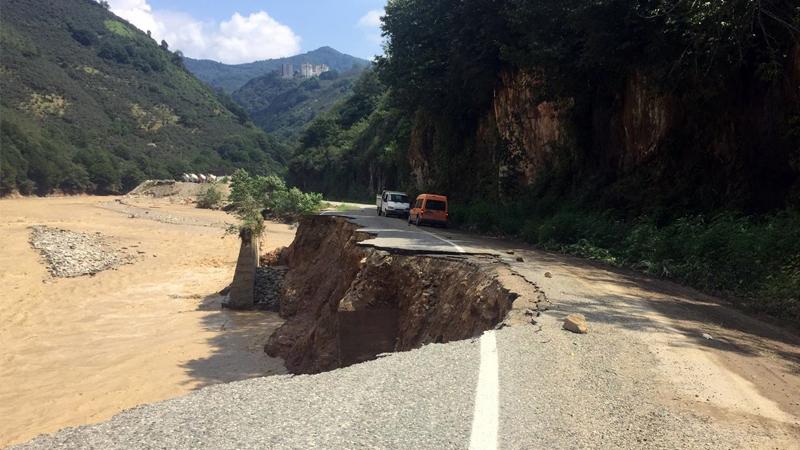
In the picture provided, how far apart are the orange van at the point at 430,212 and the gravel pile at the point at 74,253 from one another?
18.5 meters

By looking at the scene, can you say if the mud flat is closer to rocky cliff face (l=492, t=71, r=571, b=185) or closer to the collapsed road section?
the collapsed road section

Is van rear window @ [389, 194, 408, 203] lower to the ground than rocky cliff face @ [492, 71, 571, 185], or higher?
lower

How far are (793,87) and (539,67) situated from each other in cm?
1141

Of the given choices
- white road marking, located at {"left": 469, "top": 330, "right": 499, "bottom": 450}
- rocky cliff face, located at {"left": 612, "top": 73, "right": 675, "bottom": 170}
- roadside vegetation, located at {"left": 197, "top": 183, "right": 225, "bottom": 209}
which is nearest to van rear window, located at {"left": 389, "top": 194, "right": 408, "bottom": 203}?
rocky cliff face, located at {"left": 612, "top": 73, "right": 675, "bottom": 170}

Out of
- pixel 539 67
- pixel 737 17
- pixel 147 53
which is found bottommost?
pixel 737 17

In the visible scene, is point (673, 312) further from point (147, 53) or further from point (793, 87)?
point (147, 53)

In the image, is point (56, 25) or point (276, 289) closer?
point (276, 289)

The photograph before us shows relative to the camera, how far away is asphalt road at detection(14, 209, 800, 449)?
3.58 m

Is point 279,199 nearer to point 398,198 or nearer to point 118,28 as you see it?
point 398,198

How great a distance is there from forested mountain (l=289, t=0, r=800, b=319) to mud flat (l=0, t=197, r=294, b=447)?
36.2 ft

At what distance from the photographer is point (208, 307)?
22125 millimetres

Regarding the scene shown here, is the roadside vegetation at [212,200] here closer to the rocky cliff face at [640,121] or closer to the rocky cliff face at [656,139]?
the rocky cliff face at [656,139]

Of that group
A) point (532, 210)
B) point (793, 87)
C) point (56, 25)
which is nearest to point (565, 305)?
point (793, 87)

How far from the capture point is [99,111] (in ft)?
422
